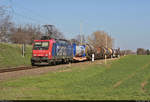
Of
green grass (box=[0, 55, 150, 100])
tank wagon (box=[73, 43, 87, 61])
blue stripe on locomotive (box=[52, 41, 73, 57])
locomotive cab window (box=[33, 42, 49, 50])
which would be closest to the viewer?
green grass (box=[0, 55, 150, 100])

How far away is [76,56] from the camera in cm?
4216

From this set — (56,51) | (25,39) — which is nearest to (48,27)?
(56,51)

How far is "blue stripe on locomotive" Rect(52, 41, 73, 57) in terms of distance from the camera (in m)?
29.8

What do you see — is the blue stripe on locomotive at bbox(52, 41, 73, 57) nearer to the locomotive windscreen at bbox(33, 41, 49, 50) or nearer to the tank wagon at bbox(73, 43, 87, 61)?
the locomotive windscreen at bbox(33, 41, 49, 50)

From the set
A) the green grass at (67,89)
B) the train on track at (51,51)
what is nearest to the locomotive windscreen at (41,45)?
the train on track at (51,51)

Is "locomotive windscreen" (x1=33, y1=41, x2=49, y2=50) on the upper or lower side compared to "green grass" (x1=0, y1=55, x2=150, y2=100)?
upper

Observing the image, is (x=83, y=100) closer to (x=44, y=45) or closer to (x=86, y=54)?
(x=44, y=45)

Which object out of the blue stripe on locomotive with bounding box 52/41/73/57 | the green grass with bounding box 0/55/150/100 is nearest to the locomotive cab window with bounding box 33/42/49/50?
the blue stripe on locomotive with bounding box 52/41/73/57

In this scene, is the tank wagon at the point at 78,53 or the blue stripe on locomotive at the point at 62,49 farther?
the tank wagon at the point at 78,53

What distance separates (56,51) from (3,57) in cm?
858

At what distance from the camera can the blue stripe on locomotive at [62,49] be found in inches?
1175

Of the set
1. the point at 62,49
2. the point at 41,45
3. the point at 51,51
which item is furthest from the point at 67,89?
the point at 62,49

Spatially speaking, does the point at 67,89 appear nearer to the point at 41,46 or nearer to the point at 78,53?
the point at 41,46

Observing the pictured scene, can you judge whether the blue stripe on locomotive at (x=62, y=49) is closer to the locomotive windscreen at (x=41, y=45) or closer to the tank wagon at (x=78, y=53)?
the locomotive windscreen at (x=41, y=45)
